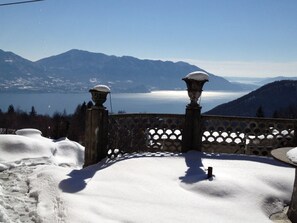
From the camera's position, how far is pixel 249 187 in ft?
18.8

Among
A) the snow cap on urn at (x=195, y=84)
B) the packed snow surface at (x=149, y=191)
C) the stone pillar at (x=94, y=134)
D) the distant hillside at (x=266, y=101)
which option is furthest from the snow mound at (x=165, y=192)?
the distant hillside at (x=266, y=101)

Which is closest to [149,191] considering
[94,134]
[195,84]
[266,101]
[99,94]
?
[94,134]

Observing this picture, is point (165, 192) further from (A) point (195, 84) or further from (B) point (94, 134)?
(A) point (195, 84)

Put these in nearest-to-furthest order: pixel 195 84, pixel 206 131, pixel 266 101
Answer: pixel 195 84
pixel 206 131
pixel 266 101

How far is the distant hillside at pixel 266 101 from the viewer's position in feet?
346

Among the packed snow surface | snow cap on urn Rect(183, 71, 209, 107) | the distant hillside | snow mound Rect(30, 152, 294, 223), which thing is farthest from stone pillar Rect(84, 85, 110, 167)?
the distant hillside

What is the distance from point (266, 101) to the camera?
378ft

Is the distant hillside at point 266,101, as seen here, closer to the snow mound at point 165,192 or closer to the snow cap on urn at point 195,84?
the snow cap on urn at point 195,84

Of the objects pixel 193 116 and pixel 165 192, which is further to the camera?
pixel 193 116

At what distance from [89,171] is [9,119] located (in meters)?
77.6

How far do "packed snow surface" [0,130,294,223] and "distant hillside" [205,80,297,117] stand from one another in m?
96.5

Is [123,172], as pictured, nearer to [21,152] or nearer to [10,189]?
[10,189]

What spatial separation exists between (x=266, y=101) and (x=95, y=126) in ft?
379

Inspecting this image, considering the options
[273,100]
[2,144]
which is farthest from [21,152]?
[273,100]
